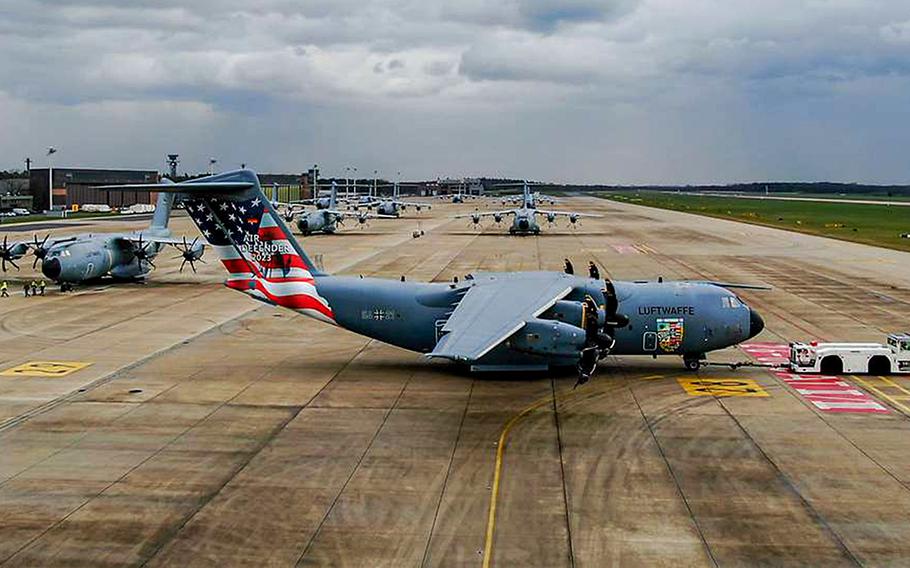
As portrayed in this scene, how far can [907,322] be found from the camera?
4194 cm

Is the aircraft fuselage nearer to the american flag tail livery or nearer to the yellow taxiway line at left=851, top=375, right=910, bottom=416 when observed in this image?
the american flag tail livery

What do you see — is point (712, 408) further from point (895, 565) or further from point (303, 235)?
point (303, 235)

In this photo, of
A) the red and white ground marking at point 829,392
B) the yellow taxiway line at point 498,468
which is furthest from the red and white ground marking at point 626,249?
the yellow taxiway line at point 498,468

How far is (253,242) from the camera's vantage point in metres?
31.5

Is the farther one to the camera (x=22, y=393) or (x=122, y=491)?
(x=22, y=393)

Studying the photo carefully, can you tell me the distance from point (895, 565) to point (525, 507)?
6.88 m

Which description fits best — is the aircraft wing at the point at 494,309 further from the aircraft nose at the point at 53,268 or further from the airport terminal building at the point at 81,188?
the airport terminal building at the point at 81,188

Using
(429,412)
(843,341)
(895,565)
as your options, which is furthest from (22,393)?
(843,341)

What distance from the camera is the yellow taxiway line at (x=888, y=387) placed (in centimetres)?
2664

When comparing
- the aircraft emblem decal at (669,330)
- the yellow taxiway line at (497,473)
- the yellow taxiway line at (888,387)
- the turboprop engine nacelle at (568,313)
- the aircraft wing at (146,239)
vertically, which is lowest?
the yellow taxiway line at (497,473)

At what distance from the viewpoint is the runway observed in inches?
646

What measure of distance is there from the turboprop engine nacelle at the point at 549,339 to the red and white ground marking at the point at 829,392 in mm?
7574

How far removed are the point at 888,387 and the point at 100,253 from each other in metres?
42.8

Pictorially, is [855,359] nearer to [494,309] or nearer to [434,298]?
[494,309]
